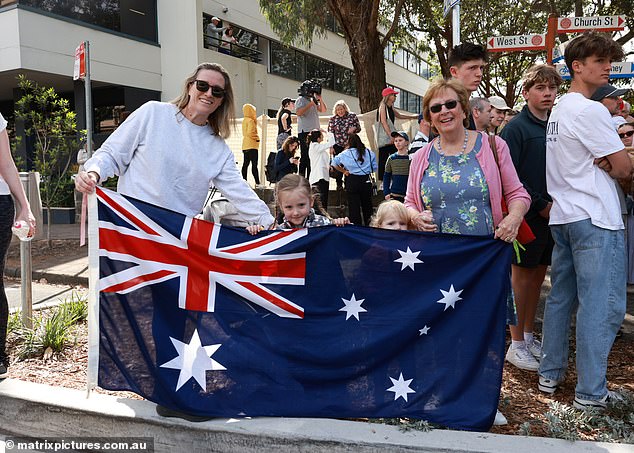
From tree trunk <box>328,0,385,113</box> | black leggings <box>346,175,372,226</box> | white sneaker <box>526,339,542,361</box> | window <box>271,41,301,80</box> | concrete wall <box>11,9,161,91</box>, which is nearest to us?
white sneaker <box>526,339,542,361</box>

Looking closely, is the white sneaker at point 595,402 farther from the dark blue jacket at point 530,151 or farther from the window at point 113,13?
the window at point 113,13

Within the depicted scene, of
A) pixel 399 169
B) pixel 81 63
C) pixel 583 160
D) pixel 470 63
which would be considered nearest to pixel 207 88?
pixel 470 63

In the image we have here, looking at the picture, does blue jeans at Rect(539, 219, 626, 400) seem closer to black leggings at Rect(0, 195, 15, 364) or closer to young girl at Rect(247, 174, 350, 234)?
young girl at Rect(247, 174, 350, 234)

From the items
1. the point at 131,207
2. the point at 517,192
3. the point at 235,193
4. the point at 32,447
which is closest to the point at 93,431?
the point at 32,447

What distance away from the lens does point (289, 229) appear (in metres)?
3.41

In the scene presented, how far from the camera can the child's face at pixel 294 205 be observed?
354 cm

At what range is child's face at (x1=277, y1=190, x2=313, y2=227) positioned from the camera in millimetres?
3539

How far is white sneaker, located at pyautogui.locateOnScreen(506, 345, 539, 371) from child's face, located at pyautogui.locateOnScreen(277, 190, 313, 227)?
6.18 feet

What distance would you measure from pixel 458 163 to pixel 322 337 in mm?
1243

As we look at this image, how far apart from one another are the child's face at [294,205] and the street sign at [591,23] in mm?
8004

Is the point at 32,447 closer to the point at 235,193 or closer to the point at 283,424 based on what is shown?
the point at 283,424

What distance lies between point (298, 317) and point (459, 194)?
1.14 meters

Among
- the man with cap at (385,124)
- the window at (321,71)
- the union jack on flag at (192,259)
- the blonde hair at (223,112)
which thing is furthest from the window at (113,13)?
the union jack on flag at (192,259)

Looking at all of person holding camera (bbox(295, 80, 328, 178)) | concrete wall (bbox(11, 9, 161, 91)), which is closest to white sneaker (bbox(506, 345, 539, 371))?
person holding camera (bbox(295, 80, 328, 178))
